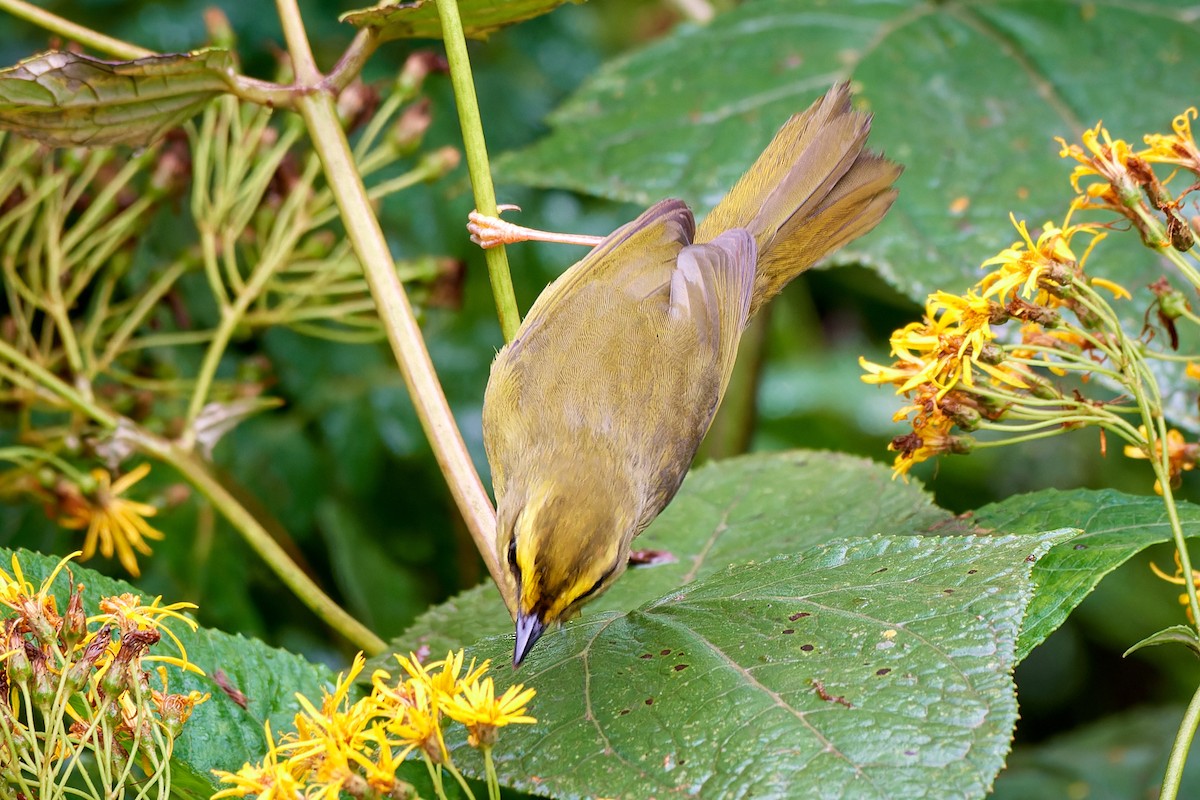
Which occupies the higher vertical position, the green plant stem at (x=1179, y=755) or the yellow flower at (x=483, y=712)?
the yellow flower at (x=483, y=712)

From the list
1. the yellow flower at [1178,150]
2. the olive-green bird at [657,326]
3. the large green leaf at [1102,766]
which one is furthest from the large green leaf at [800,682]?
the large green leaf at [1102,766]

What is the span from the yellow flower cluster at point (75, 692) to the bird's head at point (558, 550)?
45 cm

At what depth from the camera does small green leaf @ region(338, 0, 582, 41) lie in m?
1.75

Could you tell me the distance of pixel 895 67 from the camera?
2992mm

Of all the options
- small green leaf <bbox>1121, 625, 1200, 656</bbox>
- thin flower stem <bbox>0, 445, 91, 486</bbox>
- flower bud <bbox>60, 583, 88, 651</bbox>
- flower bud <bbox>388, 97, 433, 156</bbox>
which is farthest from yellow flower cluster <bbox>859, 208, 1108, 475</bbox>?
thin flower stem <bbox>0, 445, 91, 486</bbox>

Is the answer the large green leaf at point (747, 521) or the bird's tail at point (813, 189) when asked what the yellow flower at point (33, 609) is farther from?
the bird's tail at point (813, 189)

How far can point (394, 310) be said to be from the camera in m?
1.72

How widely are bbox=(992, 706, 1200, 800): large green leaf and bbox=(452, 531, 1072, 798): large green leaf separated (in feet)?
6.59

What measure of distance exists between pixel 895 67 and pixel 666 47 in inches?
23.5

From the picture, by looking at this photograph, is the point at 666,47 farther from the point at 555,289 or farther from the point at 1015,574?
the point at 1015,574

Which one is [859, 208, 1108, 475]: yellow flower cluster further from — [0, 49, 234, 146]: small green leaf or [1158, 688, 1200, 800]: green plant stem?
[0, 49, 234, 146]: small green leaf

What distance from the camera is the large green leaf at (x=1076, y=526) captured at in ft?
A: 5.28

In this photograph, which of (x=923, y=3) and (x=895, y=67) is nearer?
(x=895, y=67)

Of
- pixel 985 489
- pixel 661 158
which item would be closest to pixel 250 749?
pixel 661 158
